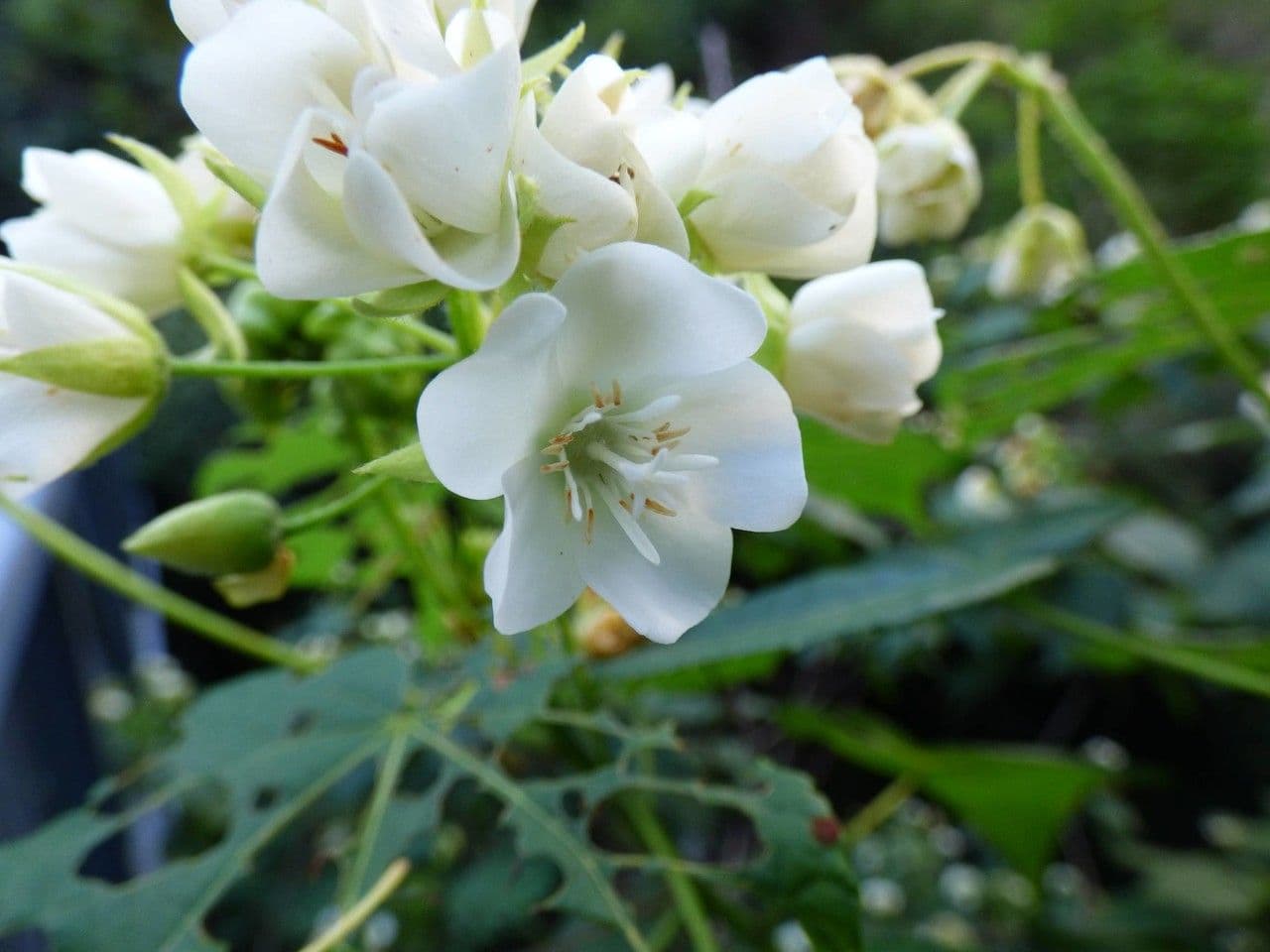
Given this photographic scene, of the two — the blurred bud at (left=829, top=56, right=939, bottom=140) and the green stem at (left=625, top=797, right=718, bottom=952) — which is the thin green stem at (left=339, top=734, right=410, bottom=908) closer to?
the green stem at (left=625, top=797, right=718, bottom=952)

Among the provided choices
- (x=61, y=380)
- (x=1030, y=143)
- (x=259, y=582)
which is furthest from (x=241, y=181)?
(x=1030, y=143)

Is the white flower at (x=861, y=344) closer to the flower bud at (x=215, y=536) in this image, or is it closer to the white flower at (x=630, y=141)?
the white flower at (x=630, y=141)

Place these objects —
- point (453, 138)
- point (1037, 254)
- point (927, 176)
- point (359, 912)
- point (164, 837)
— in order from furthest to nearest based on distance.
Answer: point (164, 837) → point (1037, 254) → point (927, 176) → point (359, 912) → point (453, 138)

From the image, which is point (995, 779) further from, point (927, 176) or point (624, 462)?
point (624, 462)

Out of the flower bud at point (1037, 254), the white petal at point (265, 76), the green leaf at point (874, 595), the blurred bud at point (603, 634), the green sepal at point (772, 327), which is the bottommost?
the green leaf at point (874, 595)

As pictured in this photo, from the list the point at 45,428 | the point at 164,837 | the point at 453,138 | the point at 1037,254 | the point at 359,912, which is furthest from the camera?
the point at 164,837

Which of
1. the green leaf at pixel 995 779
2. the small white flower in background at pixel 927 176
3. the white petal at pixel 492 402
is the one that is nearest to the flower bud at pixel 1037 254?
the small white flower in background at pixel 927 176
